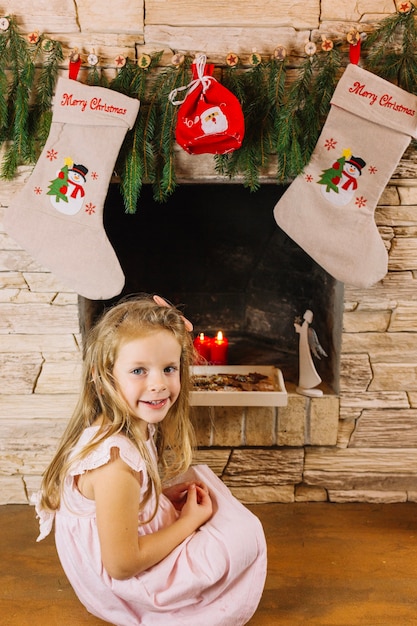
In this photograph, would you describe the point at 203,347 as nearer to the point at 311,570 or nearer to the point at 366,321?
the point at 366,321

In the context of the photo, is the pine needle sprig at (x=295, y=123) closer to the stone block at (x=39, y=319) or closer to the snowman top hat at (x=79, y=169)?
the snowman top hat at (x=79, y=169)

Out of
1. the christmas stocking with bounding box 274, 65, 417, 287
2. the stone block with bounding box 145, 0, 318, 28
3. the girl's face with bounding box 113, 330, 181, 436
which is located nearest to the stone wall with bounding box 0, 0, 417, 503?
the stone block with bounding box 145, 0, 318, 28

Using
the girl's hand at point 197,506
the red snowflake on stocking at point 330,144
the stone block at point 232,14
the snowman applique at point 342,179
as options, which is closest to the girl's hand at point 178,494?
the girl's hand at point 197,506

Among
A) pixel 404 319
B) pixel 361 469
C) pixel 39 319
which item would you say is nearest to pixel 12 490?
pixel 39 319

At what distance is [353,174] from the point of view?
190 centimetres

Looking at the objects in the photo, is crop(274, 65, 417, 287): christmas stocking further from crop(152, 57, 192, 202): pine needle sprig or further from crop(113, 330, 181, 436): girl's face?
crop(113, 330, 181, 436): girl's face

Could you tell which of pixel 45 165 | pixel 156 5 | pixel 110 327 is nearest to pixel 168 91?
pixel 156 5

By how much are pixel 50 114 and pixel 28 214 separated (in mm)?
301

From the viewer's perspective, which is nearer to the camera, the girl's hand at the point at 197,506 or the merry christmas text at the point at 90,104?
the girl's hand at the point at 197,506

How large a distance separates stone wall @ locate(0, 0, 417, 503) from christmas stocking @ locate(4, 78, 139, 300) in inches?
4.0

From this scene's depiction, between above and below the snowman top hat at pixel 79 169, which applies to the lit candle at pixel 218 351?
below

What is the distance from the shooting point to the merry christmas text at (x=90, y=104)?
1.83 meters

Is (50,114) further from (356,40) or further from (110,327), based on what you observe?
(356,40)

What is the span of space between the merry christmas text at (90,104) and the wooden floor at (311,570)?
1.30 meters
